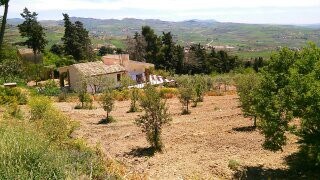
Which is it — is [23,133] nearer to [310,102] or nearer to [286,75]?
[310,102]

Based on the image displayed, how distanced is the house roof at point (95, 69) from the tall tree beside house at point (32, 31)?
658 inches

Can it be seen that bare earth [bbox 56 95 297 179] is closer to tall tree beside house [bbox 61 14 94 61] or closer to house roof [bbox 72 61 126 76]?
house roof [bbox 72 61 126 76]

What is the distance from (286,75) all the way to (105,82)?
24407mm

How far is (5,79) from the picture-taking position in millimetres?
41812

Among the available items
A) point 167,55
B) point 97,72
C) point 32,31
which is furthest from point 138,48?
point 97,72

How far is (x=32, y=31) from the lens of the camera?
182ft

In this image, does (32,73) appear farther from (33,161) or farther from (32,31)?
(33,161)

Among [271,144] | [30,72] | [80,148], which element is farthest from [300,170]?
[30,72]

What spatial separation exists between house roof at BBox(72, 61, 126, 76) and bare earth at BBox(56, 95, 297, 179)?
1589 centimetres

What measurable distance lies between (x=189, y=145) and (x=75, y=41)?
48970 millimetres

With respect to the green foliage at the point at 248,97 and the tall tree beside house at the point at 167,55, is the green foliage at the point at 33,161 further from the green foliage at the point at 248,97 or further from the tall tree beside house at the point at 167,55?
the tall tree beside house at the point at 167,55

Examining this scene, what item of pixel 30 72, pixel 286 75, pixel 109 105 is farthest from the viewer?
pixel 30 72

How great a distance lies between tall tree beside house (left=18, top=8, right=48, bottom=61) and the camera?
55875mm

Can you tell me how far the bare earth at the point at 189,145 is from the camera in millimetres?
15117
